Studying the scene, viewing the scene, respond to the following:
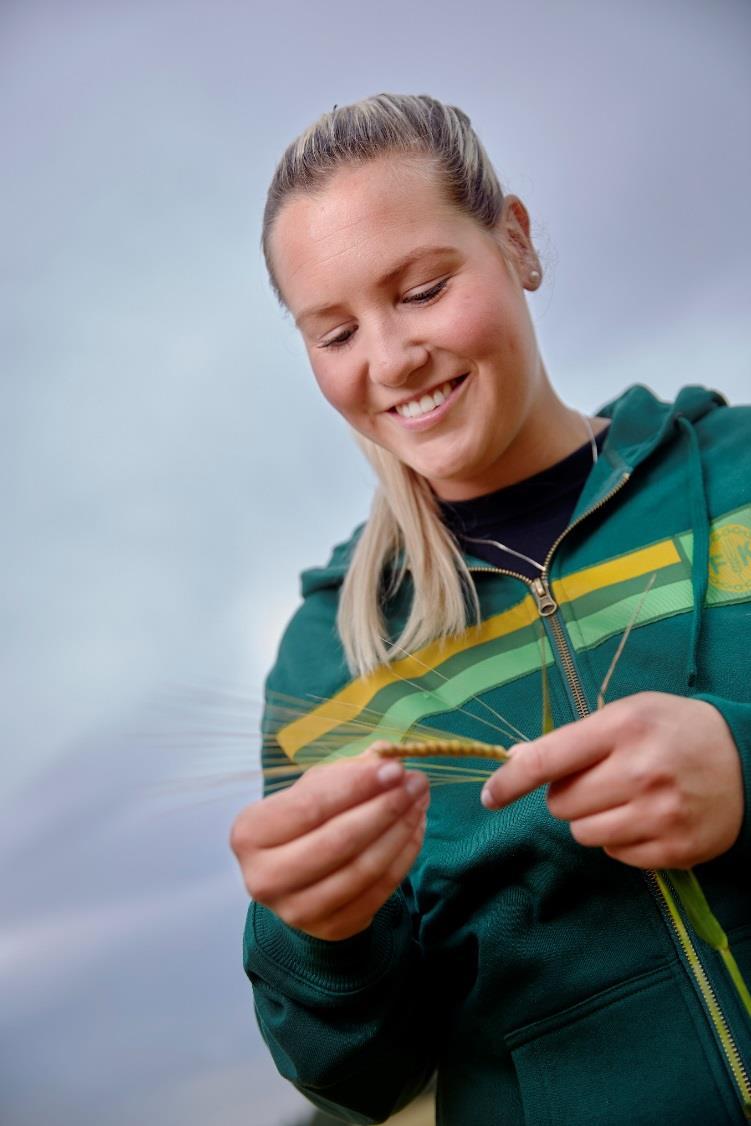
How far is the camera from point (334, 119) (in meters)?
1.18

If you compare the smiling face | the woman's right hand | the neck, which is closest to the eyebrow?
the smiling face

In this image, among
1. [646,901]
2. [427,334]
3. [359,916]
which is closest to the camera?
[359,916]

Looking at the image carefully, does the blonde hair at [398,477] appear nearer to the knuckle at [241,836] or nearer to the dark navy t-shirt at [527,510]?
the dark navy t-shirt at [527,510]

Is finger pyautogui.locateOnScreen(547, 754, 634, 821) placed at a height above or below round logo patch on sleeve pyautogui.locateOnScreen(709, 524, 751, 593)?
below

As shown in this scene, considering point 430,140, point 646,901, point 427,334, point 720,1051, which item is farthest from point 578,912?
point 430,140

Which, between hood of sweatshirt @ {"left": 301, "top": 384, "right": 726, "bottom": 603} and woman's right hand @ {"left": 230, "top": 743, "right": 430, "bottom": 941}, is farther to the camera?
hood of sweatshirt @ {"left": 301, "top": 384, "right": 726, "bottom": 603}

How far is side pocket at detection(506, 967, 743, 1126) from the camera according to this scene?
91 centimetres

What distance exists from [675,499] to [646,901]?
1.56 ft

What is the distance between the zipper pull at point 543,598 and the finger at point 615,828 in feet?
1.26

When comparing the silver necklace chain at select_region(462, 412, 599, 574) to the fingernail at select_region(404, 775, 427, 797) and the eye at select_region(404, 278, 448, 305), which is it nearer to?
the eye at select_region(404, 278, 448, 305)

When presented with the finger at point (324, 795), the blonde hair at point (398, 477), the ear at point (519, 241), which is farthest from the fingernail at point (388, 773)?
the ear at point (519, 241)

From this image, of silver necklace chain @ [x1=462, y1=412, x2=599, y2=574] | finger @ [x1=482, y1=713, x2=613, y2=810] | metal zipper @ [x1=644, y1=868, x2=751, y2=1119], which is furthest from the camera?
silver necklace chain @ [x1=462, y1=412, x2=599, y2=574]

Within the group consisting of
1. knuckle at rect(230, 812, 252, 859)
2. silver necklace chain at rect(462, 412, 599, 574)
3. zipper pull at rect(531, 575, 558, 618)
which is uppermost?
silver necklace chain at rect(462, 412, 599, 574)

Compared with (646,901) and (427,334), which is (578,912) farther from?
(427,334)
